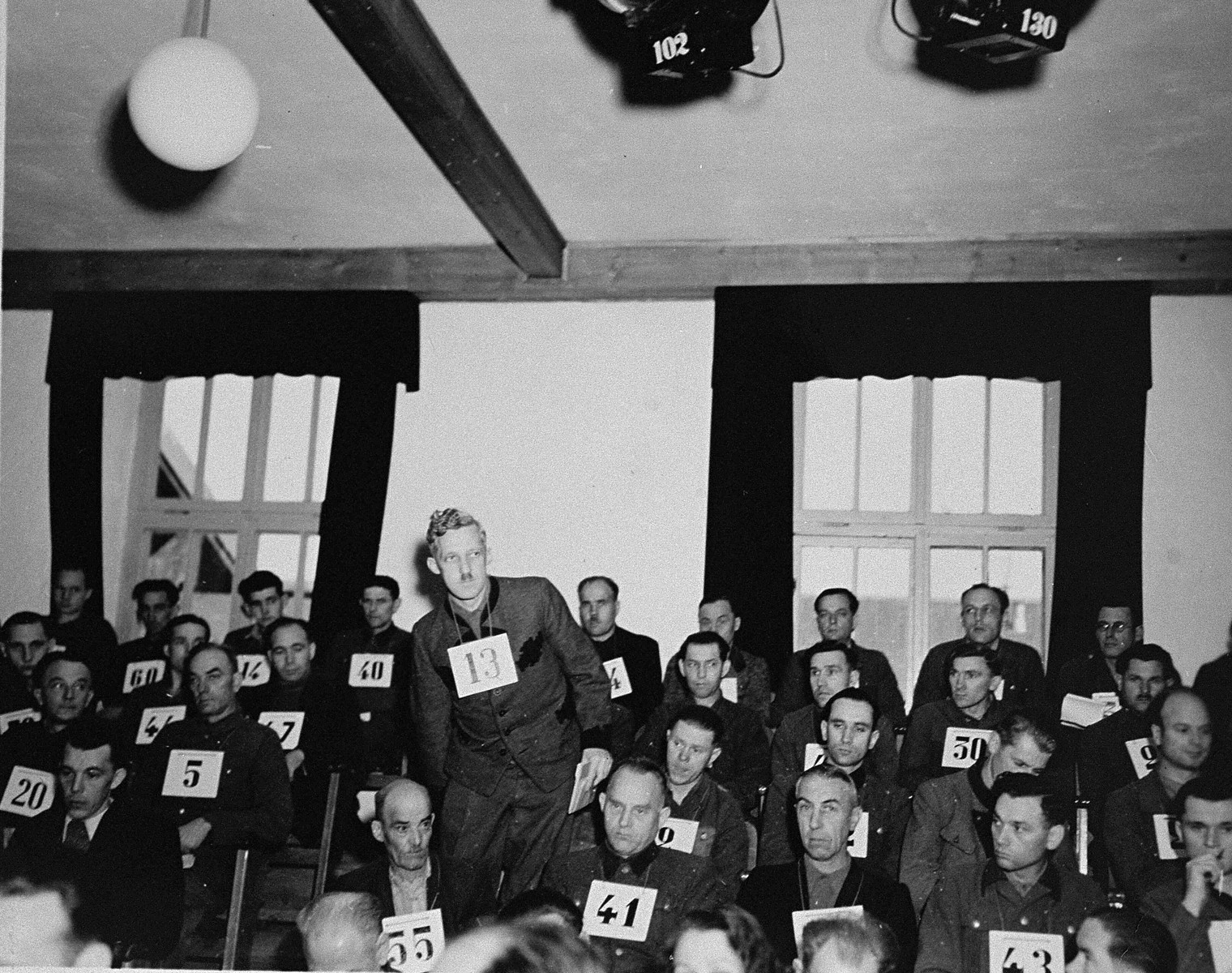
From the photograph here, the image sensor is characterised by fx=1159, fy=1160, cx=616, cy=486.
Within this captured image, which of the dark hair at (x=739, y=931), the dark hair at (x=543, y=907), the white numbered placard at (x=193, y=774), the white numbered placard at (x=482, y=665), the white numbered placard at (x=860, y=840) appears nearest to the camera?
the dark hair at (x=739, y=931)

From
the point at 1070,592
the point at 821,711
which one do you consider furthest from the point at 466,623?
the point at 1070,592

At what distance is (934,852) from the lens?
12.8 feet

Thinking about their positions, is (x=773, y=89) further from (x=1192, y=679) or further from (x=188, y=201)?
(x=1192, y=679)

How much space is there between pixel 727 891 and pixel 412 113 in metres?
2.92

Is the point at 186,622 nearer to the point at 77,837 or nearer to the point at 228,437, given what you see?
the point at 77,837

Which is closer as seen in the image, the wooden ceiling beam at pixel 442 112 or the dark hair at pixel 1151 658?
the wooden ceiling beam at pixel 442 112

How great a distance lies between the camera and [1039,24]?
274 cm

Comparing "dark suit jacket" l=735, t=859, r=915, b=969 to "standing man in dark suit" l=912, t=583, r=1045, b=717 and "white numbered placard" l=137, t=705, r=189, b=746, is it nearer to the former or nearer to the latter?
"standing man in dark suit" l=912, t=583, r=1045, b=717

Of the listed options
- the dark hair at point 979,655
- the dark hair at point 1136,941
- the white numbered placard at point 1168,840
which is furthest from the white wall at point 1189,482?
the dark hair at point 1136,941

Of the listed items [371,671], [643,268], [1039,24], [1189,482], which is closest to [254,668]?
[371,671]

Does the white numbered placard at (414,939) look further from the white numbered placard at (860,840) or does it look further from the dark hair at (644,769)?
the white numbered placard at (860,840)

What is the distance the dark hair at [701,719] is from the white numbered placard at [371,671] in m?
1.95

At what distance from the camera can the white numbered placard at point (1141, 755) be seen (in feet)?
14.4

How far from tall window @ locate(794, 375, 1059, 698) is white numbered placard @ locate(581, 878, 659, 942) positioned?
3.15 meters
